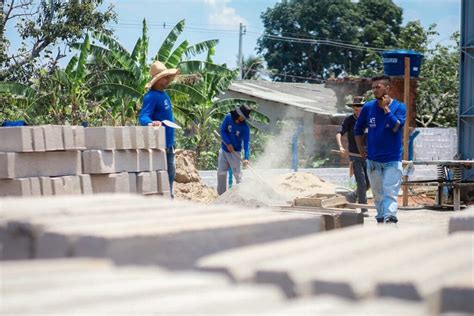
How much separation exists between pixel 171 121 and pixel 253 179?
3747 millimetres

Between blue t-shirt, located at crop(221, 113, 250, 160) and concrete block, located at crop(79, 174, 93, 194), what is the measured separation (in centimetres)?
589

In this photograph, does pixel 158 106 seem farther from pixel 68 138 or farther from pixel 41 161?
pixel 41 161

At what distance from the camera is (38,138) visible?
7977mm

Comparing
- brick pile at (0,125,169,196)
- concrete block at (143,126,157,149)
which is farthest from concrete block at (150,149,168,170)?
concrete block at (143,126,157,149)

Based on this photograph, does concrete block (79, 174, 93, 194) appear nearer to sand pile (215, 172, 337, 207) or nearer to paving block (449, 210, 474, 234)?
sand pile (215, 172, 337, 207)

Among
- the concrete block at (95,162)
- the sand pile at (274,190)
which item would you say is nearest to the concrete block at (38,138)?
the concrete block at (95,162)

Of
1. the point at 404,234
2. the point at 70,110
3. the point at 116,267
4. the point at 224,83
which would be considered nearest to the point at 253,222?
the point at 404,234

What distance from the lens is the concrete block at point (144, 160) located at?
9.10m

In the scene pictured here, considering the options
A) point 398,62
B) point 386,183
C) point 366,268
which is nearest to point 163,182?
point 386,183

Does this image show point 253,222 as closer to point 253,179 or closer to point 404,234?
point 404,234

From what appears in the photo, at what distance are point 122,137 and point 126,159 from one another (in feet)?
0.85

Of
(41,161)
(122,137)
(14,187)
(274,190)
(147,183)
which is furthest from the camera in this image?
(274,190)

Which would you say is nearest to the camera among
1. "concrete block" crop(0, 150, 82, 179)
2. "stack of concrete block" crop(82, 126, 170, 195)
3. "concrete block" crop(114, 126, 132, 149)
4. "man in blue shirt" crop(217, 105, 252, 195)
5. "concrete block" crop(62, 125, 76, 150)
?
"concrete block" crop(0, 150, 82, 179)

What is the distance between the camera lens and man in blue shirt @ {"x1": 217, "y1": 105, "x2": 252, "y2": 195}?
1413cm
